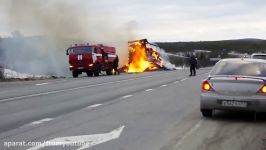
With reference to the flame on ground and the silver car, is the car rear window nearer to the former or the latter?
the silver car

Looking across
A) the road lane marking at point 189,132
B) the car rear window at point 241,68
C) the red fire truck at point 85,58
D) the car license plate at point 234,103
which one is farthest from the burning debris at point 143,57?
the road lane marking at point 189,132

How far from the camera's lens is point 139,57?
191ft

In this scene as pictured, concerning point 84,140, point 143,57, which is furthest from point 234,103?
point 143,57

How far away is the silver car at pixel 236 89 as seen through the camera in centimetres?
1259

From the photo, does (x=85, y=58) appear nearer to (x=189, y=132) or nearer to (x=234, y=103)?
(x=234, y=103)

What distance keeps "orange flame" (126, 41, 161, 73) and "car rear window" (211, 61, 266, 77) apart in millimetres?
42681

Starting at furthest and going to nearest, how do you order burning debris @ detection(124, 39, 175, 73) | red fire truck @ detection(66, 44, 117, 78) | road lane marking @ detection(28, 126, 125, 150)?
burning debris @ detection(124, 39, 175, 73), red fire truck @ detection(66, 44, 117, 78), road lane marking @ detection(28, 126, 125, 150)

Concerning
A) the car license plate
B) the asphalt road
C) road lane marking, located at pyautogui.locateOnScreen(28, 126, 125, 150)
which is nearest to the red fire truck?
the asphalt road

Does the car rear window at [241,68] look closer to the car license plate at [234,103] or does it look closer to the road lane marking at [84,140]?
the car license plate at [234,103]

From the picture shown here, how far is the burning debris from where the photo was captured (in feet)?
187

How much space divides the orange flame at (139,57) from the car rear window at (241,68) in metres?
42.7

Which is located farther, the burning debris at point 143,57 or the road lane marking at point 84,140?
the burning debris at point 143,57

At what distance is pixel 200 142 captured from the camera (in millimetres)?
9914

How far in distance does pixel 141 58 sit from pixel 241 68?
147 ft
